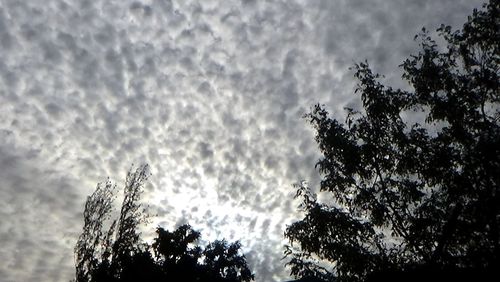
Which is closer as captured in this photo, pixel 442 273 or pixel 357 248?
pixel 442 273

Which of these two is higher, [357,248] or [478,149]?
[478,149]

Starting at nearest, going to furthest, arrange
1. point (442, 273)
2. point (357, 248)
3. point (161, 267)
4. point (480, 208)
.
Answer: point (442, 273)
point (480, 208)
point (357, 248)
point (161, 267)

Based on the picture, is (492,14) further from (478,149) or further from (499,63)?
(478,149)

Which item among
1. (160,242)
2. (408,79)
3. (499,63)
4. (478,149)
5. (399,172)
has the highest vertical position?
(160,242)

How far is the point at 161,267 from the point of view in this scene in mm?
31406

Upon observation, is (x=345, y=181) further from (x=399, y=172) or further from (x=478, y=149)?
(x=478, y=149)

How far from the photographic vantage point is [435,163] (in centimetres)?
1324

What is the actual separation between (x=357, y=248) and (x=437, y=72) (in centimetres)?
762

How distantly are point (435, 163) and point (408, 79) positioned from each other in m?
3.69

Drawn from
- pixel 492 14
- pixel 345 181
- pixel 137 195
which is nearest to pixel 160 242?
pixel 137 195

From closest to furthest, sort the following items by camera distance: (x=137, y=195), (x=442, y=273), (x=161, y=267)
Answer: (x=442, y=273)
(x=137, y=195)
(x=161, y=267)

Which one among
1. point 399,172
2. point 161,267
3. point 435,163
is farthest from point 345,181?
point 161,267

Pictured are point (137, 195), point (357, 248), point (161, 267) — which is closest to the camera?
point (357, 248)

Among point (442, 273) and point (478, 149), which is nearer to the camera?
point (442, 273)
